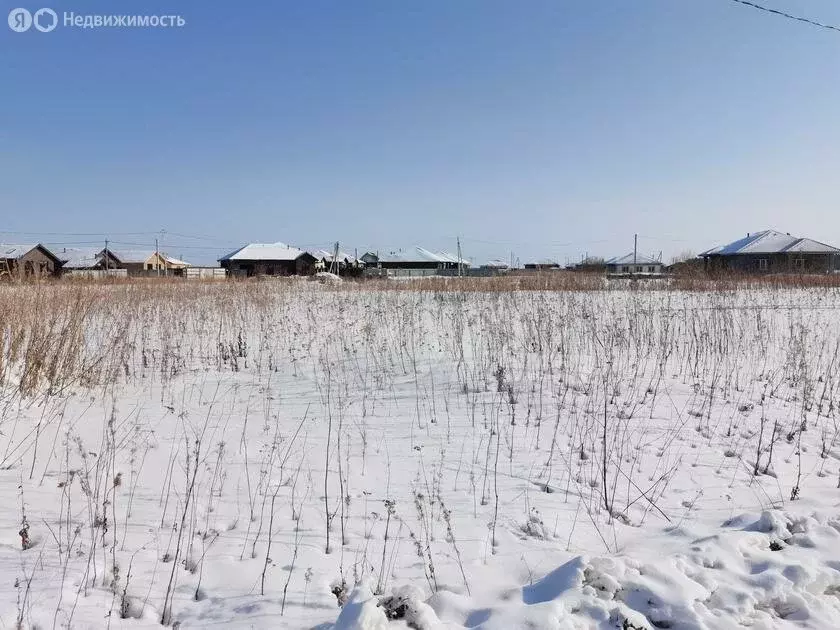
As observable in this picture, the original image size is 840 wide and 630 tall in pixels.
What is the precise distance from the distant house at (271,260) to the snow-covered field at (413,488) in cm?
5340

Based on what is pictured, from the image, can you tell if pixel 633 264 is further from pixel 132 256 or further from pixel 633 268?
pixel 132 256

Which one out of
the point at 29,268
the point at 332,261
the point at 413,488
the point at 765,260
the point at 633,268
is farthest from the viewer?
the point at 633,268

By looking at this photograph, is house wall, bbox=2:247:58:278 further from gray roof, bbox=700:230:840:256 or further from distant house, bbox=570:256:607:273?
gray roof, bbox=700:230:840:256

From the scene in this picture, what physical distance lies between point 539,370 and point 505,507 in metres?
3.42

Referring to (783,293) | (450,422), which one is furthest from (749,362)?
(783,293)

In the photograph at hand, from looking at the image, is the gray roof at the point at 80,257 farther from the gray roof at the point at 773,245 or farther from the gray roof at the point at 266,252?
the gray roof at the point at 773,245

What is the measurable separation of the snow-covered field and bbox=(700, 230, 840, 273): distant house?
133 ft

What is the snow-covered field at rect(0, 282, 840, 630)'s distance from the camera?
221cm

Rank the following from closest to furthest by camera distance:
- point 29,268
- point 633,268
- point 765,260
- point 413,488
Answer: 1. point 413,488
2. point 29,268
3. point 765,260
4. point 633,268

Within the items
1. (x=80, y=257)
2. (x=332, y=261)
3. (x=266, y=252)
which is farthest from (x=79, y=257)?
(x=332, y=261)

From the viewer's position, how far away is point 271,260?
194ft

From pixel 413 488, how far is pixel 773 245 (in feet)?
166

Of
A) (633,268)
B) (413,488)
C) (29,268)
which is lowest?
(413,488)

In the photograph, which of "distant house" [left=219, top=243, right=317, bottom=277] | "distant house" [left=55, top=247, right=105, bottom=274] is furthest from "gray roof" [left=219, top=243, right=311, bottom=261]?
"distant house" [left=55, top=247, right=105, bottom=274]
